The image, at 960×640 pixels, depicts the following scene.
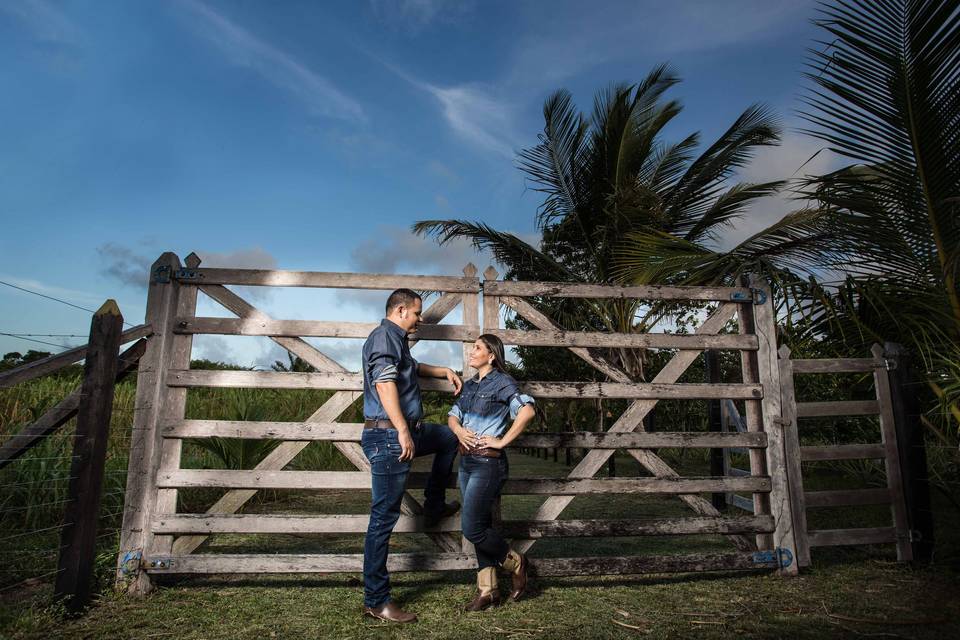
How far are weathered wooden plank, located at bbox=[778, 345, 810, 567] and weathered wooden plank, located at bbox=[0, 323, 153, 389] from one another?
5.24 m

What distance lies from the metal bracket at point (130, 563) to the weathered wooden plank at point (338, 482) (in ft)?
1.65

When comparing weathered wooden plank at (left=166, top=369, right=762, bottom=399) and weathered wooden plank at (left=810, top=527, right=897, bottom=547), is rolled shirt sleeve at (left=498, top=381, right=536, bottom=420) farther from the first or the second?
weathered wooden plank at (left=810, top=527, right=897, bottom=547)

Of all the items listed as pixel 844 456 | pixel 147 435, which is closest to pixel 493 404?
pixel 147 435

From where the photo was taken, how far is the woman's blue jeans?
12.8ft

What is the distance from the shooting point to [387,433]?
3797mm

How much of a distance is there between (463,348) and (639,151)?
7728 mm

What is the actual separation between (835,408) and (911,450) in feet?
2.58

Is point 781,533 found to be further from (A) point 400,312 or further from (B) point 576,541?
(A) point 400,312

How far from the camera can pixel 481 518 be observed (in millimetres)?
3916

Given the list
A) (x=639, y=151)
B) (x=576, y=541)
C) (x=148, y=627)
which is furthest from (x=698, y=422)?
(x=148, y=627)

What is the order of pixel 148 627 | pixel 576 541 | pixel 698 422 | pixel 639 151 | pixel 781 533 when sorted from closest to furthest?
pixel 148 627 < pixel 781 533 < pixel 576 541 < pixel 639 151 < pixel 698 422

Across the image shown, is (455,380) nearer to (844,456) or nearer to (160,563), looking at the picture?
(160,563)

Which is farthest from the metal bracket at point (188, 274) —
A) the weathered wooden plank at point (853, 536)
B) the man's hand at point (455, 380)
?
the weathered wooden plank at point (853, 536)

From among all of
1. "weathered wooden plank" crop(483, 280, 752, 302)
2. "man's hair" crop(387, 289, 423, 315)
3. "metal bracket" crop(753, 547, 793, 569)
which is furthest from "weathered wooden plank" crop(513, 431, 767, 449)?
"man's hair" crop(387, 289, 423, 315)
